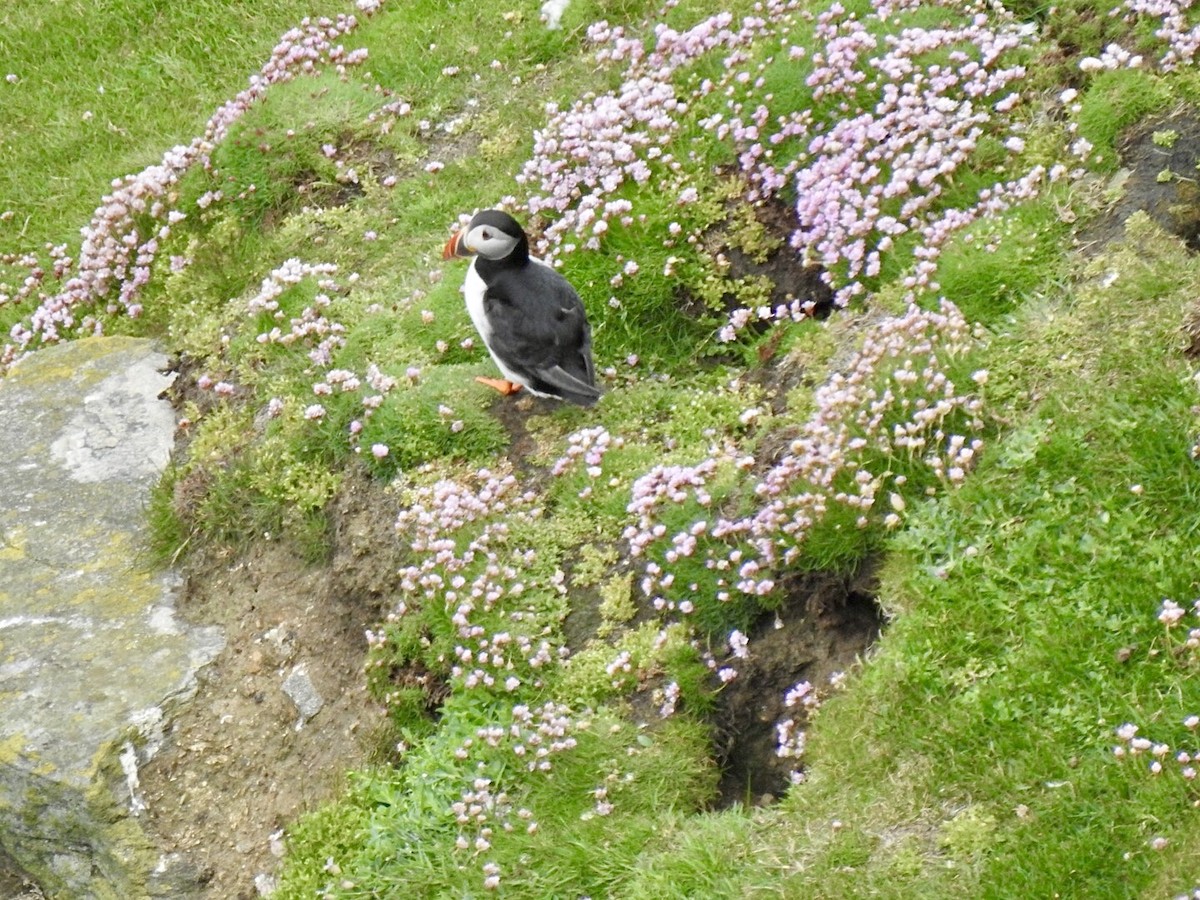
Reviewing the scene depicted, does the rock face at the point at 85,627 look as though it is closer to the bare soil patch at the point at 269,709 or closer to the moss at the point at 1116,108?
the bare soil patch at the point at 269,709

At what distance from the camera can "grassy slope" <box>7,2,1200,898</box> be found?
5.72 m

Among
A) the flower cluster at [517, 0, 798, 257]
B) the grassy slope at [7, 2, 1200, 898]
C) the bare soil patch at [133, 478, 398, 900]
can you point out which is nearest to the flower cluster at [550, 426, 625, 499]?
the grassy slope at [7, 2, 1200, 898]

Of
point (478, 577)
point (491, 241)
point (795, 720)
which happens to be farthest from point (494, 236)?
point (795, 720)

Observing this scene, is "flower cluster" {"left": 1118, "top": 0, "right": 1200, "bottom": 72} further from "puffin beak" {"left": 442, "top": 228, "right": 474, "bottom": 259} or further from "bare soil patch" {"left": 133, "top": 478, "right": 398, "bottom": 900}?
"bare soil patch" {"left": 133, "top": 478, "right": 398, "bottom": 900}

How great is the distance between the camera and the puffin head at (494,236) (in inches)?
339

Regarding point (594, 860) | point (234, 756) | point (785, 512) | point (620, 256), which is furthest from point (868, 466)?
point (234, 756)

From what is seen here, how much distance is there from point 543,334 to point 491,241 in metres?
0.80

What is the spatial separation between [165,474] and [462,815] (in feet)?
13.8

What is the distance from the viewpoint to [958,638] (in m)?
6.33

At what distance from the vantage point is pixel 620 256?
31.0 ft

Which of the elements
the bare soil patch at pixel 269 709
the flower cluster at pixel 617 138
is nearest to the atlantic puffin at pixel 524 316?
the flower cluster at pixel 617 138

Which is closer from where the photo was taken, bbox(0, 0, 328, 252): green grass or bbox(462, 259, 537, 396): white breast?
bbox(462, 259, 537, 396): white breast

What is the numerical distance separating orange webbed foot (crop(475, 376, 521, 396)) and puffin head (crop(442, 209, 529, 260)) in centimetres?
81

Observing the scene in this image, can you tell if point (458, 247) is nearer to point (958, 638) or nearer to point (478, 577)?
point (478, 577)
